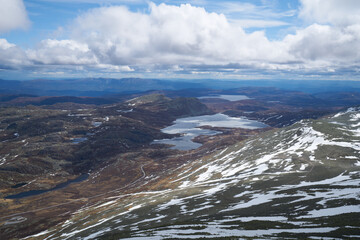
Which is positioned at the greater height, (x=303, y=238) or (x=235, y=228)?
(x=303, y=238)

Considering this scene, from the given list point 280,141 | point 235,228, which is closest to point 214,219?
point 235,228

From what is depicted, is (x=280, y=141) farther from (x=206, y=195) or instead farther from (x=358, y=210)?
(x=358, y=210)

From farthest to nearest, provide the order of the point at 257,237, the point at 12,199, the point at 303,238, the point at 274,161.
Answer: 1. the point at 12,199
2. the point at 274,161
3. the point at 257,237
4. the point at 303,238

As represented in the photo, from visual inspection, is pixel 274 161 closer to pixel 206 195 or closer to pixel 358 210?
pixel 206 195

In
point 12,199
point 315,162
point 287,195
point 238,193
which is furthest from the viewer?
point 12,199

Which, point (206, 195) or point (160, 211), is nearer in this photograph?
point (160, 211)

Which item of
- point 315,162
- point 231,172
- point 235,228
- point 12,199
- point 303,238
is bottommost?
point 12,199
